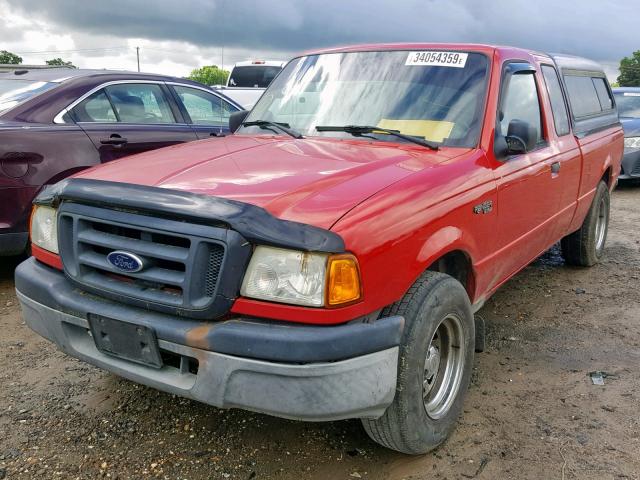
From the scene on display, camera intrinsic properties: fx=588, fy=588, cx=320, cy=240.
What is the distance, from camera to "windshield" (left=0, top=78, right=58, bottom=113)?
4.65m

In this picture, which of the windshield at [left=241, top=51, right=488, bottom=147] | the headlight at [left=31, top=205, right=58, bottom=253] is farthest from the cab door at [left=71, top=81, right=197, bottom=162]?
the headlight at [left=31, top=205, right=58, bottom=253]

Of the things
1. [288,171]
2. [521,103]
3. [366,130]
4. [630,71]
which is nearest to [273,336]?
[288,171]

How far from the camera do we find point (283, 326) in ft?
6.83

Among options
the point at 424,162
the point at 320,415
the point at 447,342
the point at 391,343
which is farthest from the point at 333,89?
the point at 320,415

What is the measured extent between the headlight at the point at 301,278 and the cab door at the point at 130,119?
3.30 metres

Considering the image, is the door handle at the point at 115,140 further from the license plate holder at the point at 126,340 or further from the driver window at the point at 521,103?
the driver window at the point at 521,103

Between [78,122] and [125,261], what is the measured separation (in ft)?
9.83

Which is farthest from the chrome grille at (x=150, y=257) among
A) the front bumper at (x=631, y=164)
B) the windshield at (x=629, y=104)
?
the windshield at (x=629, y=104)

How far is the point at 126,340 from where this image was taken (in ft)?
7.50

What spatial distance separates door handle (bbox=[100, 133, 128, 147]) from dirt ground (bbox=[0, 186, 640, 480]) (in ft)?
5.63

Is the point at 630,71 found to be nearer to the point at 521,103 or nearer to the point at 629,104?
the point at 629,104

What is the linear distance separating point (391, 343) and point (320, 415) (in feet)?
1.19

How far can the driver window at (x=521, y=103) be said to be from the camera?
3.43 metres

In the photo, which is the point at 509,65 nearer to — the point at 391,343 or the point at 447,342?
the point at 447,342
